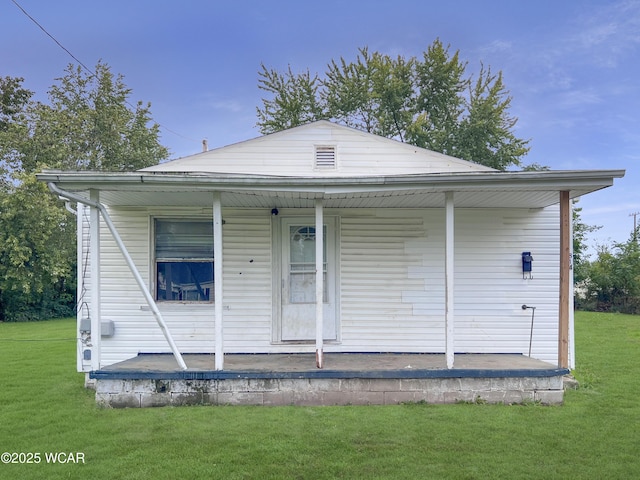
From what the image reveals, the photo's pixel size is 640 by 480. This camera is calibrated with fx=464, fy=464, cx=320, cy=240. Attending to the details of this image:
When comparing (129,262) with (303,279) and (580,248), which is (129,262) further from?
(580,248)

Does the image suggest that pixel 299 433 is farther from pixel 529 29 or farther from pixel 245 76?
pixel 245 76

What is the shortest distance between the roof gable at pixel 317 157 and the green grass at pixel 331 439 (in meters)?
3.42

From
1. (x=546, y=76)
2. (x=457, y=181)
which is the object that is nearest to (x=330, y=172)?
(x=457, y=181)

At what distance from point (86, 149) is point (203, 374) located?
63.7ft

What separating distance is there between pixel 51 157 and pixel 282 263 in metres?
16.5

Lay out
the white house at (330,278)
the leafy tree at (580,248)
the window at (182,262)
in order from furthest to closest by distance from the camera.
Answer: the leafy tree at (580,248) → the window at (182,262) → the white house at (330,278)

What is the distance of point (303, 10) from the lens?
13008 millimetres

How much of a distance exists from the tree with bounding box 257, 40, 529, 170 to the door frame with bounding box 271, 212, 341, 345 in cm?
1658

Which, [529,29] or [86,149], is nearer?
[529,29]

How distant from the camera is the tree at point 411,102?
74.0 feet

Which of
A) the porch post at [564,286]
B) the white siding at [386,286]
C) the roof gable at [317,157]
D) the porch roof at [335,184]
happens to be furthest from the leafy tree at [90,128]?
the porch post at [564,286]

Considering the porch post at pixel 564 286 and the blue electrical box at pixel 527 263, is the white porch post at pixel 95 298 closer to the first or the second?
the porch post at pixel 564 286

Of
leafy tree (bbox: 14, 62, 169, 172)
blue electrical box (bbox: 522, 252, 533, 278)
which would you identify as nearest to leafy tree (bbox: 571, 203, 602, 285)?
blue electrical box (bbox: 522, 252, 533, 278)

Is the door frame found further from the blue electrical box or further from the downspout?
the blue electrical box
